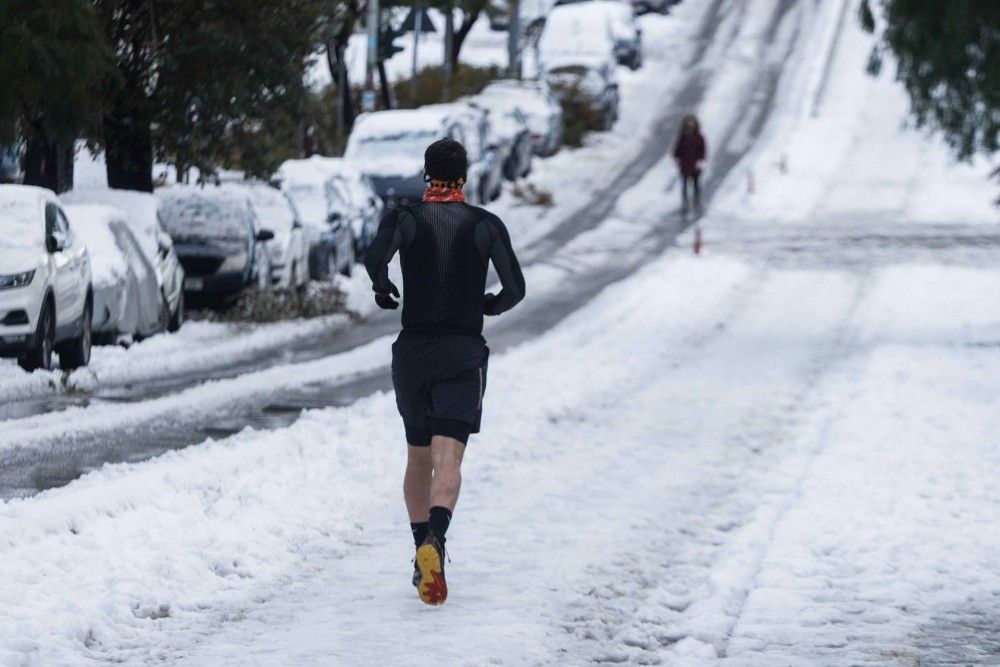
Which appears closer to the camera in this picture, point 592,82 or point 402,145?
point 402,145

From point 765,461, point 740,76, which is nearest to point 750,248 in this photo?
point 765,461

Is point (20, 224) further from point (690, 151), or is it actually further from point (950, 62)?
point (690, 151)

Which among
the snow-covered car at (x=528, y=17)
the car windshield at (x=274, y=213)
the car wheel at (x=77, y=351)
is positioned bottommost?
the car wheel at (x=77, y=351)

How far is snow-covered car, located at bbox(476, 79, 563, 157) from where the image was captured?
43.8m

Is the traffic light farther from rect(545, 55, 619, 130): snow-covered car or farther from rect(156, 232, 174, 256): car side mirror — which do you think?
rect(545, 55, 619, 130): snow-covered car

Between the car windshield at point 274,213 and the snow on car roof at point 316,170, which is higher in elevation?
the snow on car roof at point 316,170

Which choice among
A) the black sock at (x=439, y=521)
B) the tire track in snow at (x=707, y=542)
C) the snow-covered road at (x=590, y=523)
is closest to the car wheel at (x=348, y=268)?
the snow-covered road at (x=590, y=523)

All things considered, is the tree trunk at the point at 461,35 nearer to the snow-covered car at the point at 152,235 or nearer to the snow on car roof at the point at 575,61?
the snow on car roof at the point at 575,61

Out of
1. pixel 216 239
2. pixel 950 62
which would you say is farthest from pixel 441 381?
pixel 216 239

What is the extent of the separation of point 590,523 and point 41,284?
755 cm

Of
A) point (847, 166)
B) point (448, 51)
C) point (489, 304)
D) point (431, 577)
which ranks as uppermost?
point (448, 51)

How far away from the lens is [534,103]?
44.3 m

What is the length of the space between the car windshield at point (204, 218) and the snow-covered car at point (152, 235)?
173 centimetres

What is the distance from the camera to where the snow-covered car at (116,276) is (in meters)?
18.7
